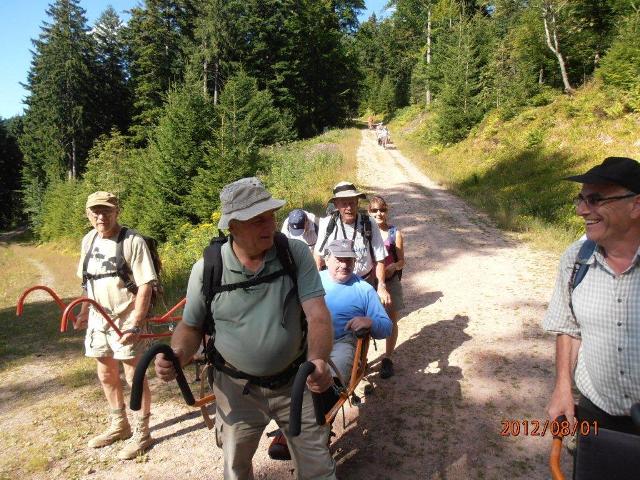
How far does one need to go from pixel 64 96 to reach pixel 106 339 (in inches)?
1680

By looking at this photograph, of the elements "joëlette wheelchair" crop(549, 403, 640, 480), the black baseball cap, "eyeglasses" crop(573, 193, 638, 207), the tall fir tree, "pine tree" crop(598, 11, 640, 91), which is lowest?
"joëlette wheelchair" crop(549, 403, 640, 480)

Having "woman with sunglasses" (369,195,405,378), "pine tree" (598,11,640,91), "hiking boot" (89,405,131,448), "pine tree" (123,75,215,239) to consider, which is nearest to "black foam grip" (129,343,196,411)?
"hiking boot" (89,405,131,448)

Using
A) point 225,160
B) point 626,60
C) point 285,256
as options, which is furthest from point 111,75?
point 285,256

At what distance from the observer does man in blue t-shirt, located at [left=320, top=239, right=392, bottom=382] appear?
3.59 meters

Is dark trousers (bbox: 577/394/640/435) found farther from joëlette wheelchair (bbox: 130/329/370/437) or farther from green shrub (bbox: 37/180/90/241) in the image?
green shrub (bbox: 37/180/90/241)

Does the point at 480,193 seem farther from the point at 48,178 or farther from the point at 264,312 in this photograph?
the point at 48,178

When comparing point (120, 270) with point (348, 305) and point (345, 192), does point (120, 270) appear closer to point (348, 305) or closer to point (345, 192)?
point (348, 305)

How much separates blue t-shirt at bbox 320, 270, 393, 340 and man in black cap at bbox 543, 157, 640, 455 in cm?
168

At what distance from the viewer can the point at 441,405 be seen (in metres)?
4.16

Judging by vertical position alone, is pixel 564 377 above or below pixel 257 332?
below

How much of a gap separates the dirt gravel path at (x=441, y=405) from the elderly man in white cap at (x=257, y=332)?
1.26 metres

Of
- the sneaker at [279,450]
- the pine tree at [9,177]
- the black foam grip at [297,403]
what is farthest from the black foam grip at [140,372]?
the pine tree at [9,177]

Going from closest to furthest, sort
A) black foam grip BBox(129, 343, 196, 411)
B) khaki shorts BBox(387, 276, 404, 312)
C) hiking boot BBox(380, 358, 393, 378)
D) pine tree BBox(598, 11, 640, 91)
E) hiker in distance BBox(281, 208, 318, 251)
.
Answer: black foam grip BBox(129, 343, 196, 411), hiking boot BBox(380, 358, 393, 378), khaki shorts BBox(387, 276, 404, 312), hiker in distance BBox(281, 208, 318, 251), pine tree BBox(598, 11, 640, 91)

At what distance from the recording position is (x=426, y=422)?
154 inches
